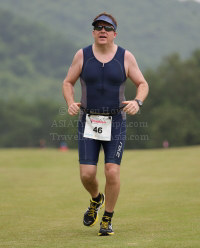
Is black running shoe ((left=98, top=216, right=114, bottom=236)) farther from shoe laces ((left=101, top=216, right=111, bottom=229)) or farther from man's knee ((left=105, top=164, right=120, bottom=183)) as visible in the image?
man's knee ((left=105, top=164, right=120, bottom=183))

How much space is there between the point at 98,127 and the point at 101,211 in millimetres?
3488

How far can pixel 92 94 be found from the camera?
7285 mm

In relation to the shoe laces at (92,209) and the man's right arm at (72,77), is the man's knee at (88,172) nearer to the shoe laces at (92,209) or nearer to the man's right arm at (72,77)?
the shoe laces at (92,209)

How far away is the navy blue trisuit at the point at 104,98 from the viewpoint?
7219 mm

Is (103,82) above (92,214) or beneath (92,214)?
above

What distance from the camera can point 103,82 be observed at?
723 cm

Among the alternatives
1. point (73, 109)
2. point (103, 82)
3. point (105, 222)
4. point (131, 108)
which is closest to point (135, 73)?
point (103, 82)

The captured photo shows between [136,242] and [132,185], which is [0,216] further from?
[132,185]

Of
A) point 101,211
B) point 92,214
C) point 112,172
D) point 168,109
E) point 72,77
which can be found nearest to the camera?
point 112,172

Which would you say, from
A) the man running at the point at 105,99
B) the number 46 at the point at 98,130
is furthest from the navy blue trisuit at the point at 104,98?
the number 46 at the point at 98,130

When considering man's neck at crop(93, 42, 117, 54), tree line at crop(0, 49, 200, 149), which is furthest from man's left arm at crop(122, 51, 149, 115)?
tree line at crop(0, 49, 200, 149)

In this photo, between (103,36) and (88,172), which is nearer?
(103,36)

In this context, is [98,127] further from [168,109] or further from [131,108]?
[168,109]

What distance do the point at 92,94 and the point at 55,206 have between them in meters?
4.07
